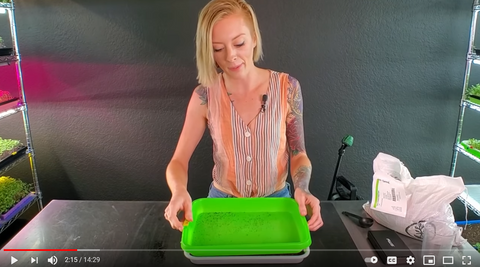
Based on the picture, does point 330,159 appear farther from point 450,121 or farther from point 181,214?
point 181,214

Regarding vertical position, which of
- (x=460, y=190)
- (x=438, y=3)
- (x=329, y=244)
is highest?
(x=438, y=3)

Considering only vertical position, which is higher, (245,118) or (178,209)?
(245,118)

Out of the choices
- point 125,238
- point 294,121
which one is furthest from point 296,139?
point 125,238

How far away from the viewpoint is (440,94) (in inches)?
94.7

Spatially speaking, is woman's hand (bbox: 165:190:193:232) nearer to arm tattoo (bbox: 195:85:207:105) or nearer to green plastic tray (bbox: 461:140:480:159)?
arm tattoo (bbox: 195:85:207:105)

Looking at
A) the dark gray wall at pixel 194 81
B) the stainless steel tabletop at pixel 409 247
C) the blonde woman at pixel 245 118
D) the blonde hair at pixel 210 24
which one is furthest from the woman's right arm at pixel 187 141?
the dark gray wall at pixel 194 81

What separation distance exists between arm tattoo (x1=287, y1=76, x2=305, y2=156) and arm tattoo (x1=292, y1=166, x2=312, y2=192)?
0.13 metres

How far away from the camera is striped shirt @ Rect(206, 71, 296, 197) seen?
151cm

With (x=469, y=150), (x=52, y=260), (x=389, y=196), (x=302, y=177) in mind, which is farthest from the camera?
(x=469, y=150)

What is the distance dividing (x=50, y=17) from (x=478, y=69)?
8.92ft

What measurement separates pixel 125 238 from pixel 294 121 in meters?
0.79

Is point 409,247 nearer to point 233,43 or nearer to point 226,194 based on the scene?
point 226,194

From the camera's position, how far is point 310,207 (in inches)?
48.4

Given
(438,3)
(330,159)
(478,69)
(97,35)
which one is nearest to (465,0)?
(438,3)
